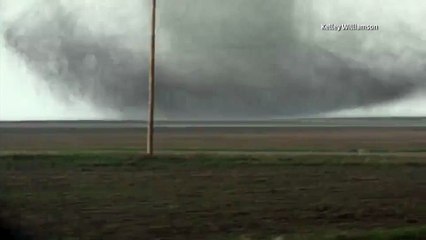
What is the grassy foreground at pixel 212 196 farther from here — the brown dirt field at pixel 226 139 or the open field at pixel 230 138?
the brown dirt field at pixel 226 139

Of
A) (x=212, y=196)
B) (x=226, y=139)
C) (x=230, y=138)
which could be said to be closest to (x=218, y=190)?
(x=212, y=196)

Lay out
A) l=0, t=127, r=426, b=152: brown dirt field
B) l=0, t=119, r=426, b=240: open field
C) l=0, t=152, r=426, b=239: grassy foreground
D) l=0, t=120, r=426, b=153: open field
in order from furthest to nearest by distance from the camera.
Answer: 1. l=0, t=127, r=426, b=152: brown dirt field
2. l=0, t=120, r=426, b=153: open field
3. l=0, t=119, r=426, b=240: open field
4. l=0, t=152, r=426, b=239: grassy foreground

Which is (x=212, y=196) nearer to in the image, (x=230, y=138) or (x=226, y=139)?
(x=226, y=139)

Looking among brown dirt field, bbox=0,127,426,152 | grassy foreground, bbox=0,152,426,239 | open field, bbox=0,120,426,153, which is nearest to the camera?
grassy foreground, bbox=0,152,426,239

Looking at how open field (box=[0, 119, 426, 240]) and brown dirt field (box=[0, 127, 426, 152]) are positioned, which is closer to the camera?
open field (box=[0, 119, 426, 240])

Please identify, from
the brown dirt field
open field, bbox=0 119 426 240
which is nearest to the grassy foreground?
open field, bbox=0 119 426 240

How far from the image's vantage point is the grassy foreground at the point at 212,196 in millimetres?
13727

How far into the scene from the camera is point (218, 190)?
17656 millimetres

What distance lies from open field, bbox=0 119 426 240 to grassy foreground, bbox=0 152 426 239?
0.02m

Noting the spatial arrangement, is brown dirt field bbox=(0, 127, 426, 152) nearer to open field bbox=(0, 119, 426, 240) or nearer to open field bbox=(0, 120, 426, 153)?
open field bbox=(0, 120, 426, 153)

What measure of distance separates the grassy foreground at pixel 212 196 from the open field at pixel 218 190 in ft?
0.06

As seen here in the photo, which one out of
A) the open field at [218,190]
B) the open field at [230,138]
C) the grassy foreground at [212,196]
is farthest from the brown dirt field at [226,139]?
the grassy foreground at [212,196]

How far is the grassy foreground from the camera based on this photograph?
13727 millimetres

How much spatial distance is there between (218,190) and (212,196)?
2.59 feet
